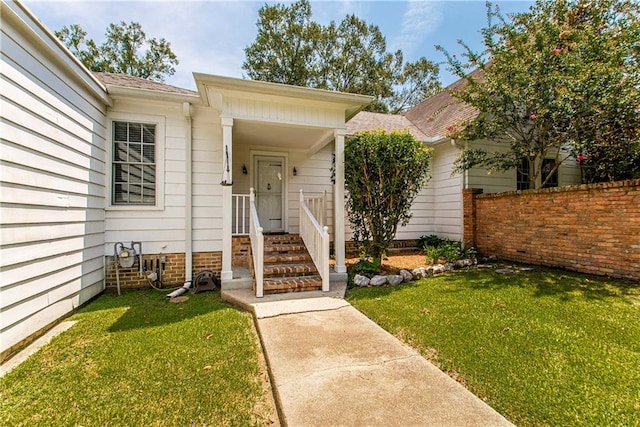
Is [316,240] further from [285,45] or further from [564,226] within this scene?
[285,45]

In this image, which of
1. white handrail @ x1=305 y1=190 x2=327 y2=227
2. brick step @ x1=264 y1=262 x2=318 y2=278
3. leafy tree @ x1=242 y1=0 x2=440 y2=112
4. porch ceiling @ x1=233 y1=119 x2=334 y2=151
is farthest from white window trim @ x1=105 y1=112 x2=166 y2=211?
leafy tree @ x1=242 y1=0 x2=440 y2=112

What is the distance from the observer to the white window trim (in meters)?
5.03

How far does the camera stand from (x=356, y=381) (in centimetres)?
223

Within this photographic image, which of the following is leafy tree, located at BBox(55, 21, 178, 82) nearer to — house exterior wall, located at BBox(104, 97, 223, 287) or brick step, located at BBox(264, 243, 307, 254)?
house exterior wall, located at BBox(104, 97, 223, 287)

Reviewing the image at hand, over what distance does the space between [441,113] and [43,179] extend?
10294 millimetres

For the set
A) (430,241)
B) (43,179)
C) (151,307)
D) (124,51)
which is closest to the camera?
(43,179)

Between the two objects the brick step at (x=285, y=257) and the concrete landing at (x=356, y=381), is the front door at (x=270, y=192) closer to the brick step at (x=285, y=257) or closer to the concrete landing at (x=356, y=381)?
the brick step at (x=285, y=257)

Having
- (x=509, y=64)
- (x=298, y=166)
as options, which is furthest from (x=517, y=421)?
(x=509, y=64)

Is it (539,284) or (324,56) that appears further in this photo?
(324,56)

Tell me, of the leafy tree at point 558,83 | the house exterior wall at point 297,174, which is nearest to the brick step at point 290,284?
the house exterior wall at point 297,174

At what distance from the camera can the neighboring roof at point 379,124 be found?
878cm

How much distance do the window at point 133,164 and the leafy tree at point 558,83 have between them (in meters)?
6.93

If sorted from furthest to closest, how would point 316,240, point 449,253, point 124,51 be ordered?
point 124,51 < point 449,253 < point 316,240

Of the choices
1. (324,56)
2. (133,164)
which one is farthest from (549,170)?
(324,56)
